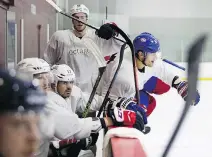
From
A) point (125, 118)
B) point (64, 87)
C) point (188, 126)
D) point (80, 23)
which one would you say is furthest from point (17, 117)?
point (188, 126)

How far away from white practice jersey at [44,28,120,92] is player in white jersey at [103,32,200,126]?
0.40 meters

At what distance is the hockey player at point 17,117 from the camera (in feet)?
1.66

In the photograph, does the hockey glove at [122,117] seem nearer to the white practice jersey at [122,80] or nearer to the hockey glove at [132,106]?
the hockey glove at [132,106]

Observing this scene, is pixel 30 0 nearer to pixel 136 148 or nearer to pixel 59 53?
pixel 59 53

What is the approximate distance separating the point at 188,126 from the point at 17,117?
3840mm

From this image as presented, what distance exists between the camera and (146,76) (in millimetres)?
2797

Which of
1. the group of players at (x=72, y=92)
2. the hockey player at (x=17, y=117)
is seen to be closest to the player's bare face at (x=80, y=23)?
the group of players at (x=72, y=92)

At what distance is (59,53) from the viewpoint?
10.2 ft

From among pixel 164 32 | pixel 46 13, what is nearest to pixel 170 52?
pixel 164 32

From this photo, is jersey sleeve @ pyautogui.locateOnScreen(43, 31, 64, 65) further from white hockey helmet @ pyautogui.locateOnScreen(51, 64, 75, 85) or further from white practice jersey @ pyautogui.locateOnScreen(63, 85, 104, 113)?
white hockey helmet @ pyautogui.locateOnScreen(51, 64, 75, 85)

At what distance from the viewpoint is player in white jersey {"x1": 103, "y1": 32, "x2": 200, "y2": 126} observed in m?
2.50

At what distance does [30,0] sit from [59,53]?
1.75ft

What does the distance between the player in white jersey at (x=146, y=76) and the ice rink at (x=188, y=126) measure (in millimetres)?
268

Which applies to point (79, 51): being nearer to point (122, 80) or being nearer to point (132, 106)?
point (122, 80)
